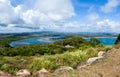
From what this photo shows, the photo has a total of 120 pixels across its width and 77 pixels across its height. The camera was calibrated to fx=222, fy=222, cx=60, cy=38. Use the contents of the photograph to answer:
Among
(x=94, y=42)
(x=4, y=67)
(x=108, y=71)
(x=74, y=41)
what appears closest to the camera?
(x=108, y=71)

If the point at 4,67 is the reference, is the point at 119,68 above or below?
above

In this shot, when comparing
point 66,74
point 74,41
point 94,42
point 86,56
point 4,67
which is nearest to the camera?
point 66,74

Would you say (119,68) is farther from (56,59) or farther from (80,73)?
(56,59)

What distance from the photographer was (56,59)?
20281mm

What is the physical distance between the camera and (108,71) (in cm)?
1069

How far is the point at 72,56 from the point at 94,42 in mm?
50673

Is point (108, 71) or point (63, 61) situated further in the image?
point (63, 61)

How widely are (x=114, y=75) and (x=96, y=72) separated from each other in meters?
0.82

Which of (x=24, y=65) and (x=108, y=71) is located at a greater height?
(x=108, y=71)

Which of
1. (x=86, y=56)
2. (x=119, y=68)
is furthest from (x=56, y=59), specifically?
(x=119, y=68)

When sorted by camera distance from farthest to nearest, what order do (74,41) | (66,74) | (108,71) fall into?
(74,41) → (108,71) → (66,74)

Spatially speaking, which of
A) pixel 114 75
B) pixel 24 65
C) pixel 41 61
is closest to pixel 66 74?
pixel 114 75

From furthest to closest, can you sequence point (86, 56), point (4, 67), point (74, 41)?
1. point (74, 41)
2. point (86, 56)
3. point (4, 67)

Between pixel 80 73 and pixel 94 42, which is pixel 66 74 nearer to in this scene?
pixel 80 73
